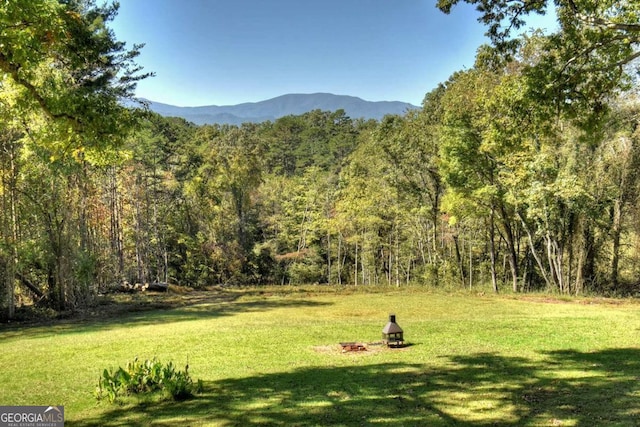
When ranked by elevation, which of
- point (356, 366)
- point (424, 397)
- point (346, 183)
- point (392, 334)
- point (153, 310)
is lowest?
point (153, 310)

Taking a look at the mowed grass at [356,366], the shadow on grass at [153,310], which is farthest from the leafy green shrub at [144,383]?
the shadow on grass at [153,310]

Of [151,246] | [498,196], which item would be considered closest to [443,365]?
[498,196]

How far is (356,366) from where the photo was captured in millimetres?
9391

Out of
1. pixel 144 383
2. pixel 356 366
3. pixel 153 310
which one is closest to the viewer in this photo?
pixel 144 383

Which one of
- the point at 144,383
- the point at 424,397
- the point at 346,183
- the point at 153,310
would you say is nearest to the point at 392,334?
the point at 424,397

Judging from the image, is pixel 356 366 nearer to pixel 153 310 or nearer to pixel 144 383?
pixel 144 383

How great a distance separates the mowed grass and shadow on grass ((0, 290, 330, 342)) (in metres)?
0.25

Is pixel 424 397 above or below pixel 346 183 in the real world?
below

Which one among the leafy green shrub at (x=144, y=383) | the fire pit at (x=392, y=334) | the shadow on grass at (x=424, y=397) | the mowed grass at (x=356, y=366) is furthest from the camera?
the fire pit at (x=392, y=334)

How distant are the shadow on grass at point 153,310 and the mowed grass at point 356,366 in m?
0.25

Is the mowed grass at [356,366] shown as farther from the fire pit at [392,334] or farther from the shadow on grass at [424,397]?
the fire pit at [392,334]

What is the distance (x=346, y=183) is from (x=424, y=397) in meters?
39.2

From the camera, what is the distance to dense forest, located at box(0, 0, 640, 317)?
8.55m

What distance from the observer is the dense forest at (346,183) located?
28.0 ft
